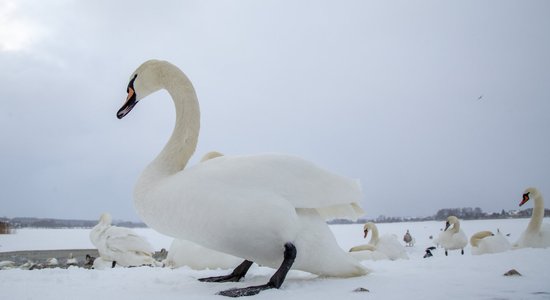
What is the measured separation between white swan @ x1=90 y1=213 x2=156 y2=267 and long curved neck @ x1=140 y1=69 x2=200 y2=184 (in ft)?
19.9

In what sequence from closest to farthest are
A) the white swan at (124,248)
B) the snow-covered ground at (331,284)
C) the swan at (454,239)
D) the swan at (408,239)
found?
1. the snow-covered ground at (331,284)
2. the white swan at (124,248)
3. the swan at (454,239)
4. the swan at (408,239)

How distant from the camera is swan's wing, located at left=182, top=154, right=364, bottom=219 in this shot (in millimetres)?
3059

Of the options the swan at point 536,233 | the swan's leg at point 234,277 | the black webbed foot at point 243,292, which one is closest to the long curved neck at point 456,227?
the swan at point 536,233

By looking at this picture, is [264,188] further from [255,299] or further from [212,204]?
[255,299]

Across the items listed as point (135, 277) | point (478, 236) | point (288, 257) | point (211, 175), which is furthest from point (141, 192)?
point (478, 236)

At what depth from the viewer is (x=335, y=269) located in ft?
11.5

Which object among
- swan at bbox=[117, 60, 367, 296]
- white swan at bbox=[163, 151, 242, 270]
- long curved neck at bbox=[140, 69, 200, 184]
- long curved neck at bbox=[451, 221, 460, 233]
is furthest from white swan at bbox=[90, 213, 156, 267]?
long curved neck at bbox=[451, 221, 460, 233]

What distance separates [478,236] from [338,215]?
360 inches

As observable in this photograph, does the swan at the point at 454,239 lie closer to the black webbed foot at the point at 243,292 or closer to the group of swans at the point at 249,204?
the group of swans at the point at 249,204

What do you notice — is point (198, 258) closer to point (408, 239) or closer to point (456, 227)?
point (456, 227)

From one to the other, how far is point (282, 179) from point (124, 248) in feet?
22.9

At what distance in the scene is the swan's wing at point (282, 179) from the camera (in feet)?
10.0

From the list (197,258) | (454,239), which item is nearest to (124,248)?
(197,258)

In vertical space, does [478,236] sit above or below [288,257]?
above
